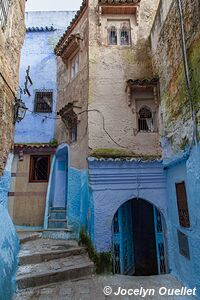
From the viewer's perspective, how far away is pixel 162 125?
6934 millimetres

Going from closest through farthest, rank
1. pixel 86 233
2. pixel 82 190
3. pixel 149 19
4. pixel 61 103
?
pixel 86 233
pixel 82 190
pixel 149 19
pixel 61 103

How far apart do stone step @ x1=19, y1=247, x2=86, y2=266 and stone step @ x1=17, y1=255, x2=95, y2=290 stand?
14 cm

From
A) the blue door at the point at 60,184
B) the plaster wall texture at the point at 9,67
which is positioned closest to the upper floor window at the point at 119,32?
the plaster wall texture at the point at 9,67

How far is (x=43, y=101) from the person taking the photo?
11.5m

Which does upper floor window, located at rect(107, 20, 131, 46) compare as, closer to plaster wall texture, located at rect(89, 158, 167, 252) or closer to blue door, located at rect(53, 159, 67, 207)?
plaster wall texture, located at rect(89, 158, 167, 252)

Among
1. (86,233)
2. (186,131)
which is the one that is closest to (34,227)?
(86,233)

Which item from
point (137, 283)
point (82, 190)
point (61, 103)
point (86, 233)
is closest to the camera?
point (137, 283)

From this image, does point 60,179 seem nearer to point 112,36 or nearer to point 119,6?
point 112,36

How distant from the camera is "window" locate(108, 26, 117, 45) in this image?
832 cm

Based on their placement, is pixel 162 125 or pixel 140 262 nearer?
pixel 162 125

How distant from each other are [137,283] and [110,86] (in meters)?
6.31

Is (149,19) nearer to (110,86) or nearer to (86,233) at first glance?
(110,86)

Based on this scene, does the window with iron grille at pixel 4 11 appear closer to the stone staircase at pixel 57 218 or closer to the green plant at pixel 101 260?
the green plant at pixel 101 260

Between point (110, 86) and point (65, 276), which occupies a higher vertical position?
point (110, 86)
